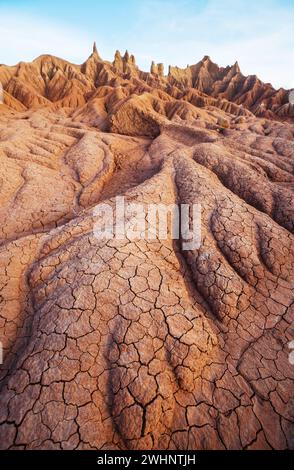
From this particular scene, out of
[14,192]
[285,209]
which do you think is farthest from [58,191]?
[285,209]

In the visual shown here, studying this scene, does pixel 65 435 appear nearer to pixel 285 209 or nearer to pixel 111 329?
pixel 111 329

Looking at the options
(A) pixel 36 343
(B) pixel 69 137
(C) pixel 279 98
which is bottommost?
(A) pixel 36 343

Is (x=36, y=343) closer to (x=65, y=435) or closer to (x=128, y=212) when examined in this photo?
(x=65, y=435)

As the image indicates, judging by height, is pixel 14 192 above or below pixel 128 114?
below

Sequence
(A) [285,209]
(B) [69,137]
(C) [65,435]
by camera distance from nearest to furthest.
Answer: (C) [65,435]
(A) [285,209]
(B) [69,137]

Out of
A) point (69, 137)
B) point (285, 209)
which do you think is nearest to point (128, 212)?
point (285, 209)

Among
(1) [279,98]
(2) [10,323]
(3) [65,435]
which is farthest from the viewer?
(1) [279,98]

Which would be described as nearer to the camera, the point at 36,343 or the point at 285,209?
the point at 36,343
